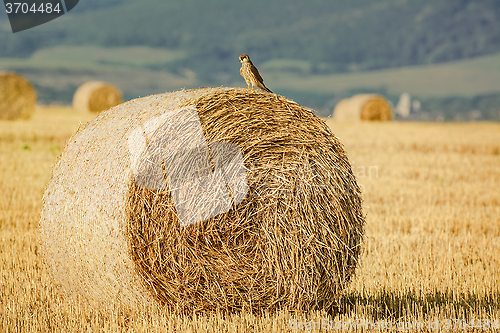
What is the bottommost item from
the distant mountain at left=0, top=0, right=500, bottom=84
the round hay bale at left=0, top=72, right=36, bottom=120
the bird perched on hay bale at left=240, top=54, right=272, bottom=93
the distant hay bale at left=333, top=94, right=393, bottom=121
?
the bird perched on hay bale at left=240, top=54, right=272, bottom=93

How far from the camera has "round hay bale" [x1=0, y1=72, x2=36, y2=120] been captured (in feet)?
66.0

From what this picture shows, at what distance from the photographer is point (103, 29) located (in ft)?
547

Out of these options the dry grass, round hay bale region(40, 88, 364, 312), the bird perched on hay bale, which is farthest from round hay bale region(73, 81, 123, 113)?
round hay bale region(40, 88, 364, 312)

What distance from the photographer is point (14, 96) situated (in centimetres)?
2038

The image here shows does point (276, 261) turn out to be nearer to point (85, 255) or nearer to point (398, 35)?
point (85, 255)

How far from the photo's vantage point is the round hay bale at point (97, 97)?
82.3 ft

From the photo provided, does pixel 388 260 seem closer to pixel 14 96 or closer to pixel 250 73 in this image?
→ pixel 250 73

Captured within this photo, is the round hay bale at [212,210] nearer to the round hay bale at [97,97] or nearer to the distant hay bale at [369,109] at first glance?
the round hay bale at [97,97]

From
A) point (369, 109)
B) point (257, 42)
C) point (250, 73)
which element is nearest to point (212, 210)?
point (250, 73)

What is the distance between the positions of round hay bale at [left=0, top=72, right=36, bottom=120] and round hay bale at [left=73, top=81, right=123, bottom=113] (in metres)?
4.23

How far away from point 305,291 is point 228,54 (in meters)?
175

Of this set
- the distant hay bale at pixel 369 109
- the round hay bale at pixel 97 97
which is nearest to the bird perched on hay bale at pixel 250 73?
the round hay bale at pixel 97 97

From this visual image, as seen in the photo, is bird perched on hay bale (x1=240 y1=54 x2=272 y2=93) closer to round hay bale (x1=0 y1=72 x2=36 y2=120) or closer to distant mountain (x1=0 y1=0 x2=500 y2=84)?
round hay bale (x1=0 y1=72 x2=36 y2=120)

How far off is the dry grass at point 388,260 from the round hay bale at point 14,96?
26.1 feet
